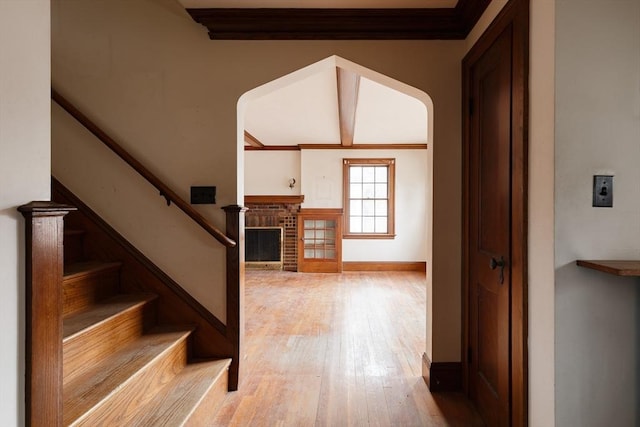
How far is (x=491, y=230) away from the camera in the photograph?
6.94 feet

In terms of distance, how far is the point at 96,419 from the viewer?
1574 millimetres

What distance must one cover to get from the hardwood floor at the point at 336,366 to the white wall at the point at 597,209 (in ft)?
3.04

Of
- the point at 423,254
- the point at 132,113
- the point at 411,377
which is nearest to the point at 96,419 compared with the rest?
the point at 132,113

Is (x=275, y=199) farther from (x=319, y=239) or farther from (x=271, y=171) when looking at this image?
(x=319, y=239)

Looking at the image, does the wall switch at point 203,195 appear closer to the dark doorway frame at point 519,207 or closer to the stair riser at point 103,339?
the stair riser at point 103,339

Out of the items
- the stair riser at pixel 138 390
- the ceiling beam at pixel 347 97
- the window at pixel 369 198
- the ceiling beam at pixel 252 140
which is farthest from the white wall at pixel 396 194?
the stair riser at pixel 138 390

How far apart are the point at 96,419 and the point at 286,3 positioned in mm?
2384

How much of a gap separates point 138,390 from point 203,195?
46.9 inches

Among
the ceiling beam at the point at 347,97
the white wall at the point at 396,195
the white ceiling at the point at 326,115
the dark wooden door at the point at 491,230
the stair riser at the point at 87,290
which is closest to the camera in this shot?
the dark wooden door at the point at 491,230

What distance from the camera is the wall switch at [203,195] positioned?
8.41 ft

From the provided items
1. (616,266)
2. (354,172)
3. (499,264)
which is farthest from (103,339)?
(354,172)

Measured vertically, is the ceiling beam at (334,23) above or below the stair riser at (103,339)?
above

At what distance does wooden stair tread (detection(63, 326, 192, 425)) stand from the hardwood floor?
521 mm

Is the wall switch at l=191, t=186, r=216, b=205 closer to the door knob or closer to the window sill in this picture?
the door knob
